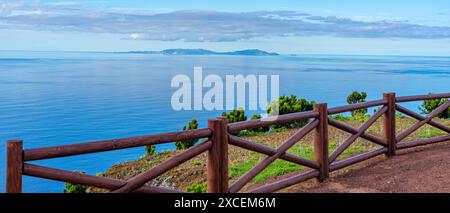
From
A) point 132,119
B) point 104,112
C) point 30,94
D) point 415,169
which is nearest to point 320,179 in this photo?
point 415,169

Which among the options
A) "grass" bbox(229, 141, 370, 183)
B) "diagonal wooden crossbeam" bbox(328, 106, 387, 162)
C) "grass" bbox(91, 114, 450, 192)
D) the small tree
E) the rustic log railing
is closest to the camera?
the rustic log railing

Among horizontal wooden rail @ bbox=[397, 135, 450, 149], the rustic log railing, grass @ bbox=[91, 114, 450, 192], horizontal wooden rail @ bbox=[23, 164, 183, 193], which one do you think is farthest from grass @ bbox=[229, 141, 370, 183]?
horizontal wooden rail @ bbox=[23, 164, 183, 193]

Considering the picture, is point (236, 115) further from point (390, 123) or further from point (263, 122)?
point (263, 122)

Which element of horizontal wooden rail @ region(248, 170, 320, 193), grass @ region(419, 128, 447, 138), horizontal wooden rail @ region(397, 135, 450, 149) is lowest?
horizontal wooden rail @ region(248, 170, 320, 193)

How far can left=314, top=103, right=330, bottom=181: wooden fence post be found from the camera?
7.59 m

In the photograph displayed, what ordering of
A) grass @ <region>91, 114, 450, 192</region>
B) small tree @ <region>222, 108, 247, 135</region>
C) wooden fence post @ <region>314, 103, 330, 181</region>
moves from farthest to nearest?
small tree @ <region>222, 108, 247, 135</region> < grass @ <region>91, 114, 450, 192</region> < wooden fence post @ <region>314, 103, 330, 181</region>

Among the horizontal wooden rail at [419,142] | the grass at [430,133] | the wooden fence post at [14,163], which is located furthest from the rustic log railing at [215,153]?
the grass at [430,133]

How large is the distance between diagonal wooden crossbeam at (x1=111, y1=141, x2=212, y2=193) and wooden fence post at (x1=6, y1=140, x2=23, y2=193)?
1058mm

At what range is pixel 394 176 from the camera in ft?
26.2

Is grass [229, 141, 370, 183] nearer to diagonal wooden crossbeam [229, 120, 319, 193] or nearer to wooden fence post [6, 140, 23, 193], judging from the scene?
diagonal wooden crossbeam [229, 120, 319, 193]

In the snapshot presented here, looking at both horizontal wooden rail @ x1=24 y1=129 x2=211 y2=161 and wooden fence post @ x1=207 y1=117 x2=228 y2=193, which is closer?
horizontal wooden rail @ x1=24 y1=129 x2=211 y2=161

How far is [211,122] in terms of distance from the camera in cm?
599

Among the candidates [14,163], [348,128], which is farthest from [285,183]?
[14,163]

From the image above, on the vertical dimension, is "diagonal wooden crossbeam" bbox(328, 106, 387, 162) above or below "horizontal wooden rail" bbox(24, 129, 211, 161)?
below
